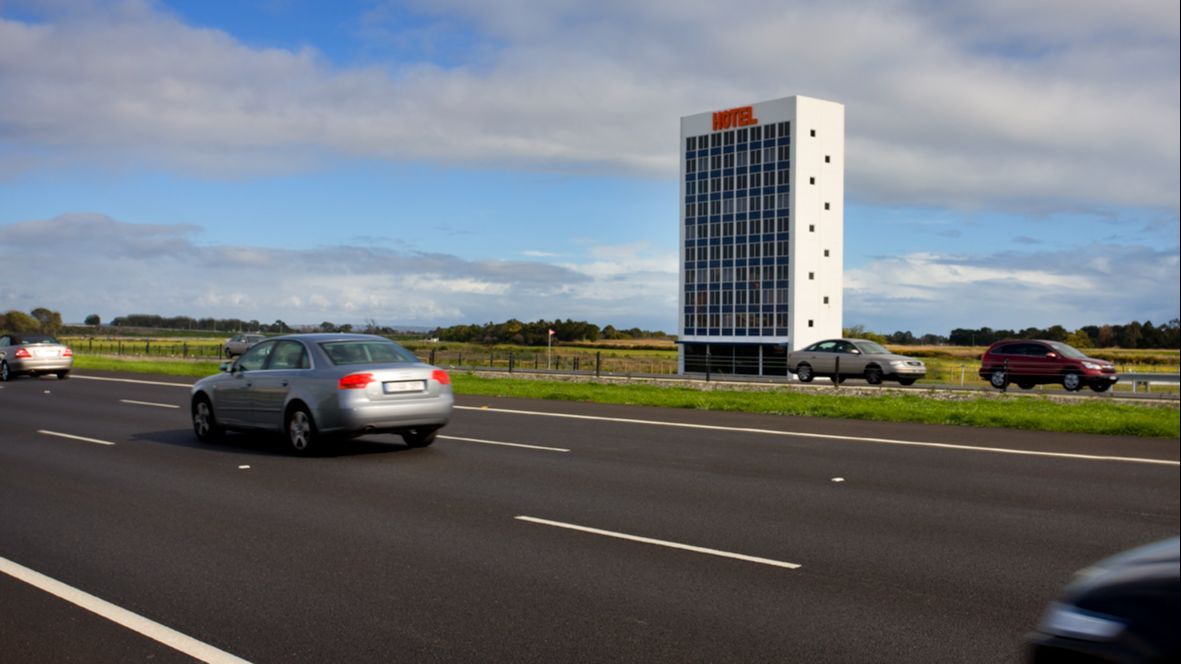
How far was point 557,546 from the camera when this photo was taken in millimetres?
7574

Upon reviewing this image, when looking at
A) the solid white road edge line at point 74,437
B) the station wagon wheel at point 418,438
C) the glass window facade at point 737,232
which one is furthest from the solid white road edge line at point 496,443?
the glass window facade at point 737,232

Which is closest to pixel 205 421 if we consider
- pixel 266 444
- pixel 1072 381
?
pixel 266 444

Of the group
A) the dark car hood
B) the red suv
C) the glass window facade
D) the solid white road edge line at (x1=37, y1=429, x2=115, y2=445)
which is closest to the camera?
the dark car hood

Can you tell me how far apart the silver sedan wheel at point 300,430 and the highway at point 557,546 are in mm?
378

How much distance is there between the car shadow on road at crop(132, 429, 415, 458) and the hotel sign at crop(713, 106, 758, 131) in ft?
255

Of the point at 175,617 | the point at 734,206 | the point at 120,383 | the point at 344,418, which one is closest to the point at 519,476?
the point at 344,418

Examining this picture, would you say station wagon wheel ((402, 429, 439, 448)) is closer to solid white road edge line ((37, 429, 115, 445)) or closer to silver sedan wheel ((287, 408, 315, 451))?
silver sedan wheel ((287, 408, 315, 451))

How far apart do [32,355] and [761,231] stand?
219 ft

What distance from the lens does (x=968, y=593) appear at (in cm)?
620

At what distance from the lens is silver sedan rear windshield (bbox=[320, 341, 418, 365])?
1321cm

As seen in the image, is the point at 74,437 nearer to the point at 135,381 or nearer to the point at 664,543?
the point at 664,543

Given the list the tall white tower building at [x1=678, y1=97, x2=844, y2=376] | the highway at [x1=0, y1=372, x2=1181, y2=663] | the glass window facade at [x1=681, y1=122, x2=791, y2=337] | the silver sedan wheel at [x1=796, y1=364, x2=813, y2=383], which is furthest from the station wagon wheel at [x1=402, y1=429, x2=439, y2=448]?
the glass window facade at [x1=681, y1=122, x2=791, y2=337]

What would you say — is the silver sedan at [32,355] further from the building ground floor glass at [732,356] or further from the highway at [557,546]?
the building ground floor glass at [732,356]

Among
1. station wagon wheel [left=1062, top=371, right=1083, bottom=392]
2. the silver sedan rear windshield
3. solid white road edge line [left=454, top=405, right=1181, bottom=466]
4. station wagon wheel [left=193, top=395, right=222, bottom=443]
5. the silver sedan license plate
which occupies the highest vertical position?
the silver sedan rear windshield
